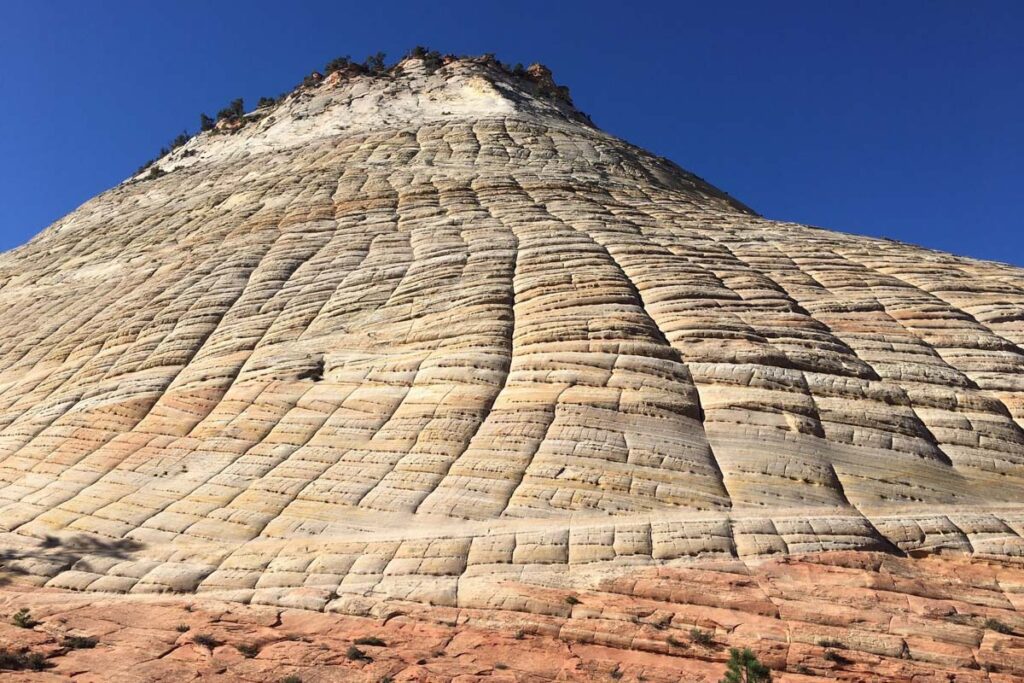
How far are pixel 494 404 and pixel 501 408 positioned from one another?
0.53 ft

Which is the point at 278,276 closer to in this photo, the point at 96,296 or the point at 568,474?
the point at 96,296

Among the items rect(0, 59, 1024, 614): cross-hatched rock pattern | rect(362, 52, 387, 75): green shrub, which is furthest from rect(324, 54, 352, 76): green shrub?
rect(0, 59, 1024, 614): cross-hatched rock pattern

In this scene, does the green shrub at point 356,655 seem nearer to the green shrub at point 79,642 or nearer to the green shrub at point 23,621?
the green shrub at point 79,642

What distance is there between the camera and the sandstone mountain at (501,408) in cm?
736

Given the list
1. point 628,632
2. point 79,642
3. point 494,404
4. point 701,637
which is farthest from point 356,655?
point 494,404

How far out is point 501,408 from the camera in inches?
388

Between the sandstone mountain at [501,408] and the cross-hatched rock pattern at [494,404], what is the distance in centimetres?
5

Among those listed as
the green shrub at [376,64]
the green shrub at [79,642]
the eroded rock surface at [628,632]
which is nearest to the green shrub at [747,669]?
the eroded rock surface at [628,632]

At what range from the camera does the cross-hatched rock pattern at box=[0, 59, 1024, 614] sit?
24.6 feet

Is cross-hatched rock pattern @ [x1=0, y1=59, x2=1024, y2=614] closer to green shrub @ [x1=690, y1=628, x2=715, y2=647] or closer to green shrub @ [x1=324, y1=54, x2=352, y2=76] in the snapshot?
green shrub @ [x1=690, y1=628, x2=715, y2=647]

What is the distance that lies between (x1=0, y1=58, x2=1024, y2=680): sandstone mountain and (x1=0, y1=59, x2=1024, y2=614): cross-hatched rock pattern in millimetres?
48

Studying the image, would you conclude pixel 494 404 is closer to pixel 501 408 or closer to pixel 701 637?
pixel 501 408

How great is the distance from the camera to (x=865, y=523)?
24.5 ft

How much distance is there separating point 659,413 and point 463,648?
14.4 feet
